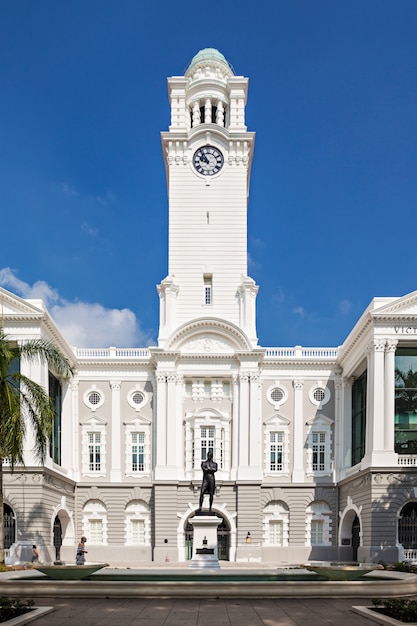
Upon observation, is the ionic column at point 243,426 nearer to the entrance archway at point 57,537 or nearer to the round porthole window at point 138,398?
the round porthole window at point 138,398

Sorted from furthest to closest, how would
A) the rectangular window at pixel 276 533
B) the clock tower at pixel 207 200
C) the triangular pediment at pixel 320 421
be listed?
the clock tower at pixel 207 200
the triangular pediment at pixel 320 421
the rectangular window at pixel 276 533

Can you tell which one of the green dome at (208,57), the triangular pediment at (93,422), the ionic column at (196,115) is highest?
the green dome at (208,57)

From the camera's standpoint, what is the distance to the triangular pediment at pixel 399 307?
40.9m

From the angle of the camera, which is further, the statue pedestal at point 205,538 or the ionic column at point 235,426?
the ionic column at point 235,426

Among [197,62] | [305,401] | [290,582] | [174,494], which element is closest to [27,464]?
[174,494]

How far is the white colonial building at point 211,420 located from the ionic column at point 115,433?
10 cm

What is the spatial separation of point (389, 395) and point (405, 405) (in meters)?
1.90

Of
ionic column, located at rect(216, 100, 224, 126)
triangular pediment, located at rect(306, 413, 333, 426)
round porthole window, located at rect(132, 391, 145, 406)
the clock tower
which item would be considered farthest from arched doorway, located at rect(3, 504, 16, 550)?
ionic column, located at rect(216, 100, 224, 126)

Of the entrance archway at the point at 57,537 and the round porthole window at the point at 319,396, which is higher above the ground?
the round porthole window at the point at 319,396

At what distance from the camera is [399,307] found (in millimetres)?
41406

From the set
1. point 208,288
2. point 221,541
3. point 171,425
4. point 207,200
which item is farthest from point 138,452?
point 207,200

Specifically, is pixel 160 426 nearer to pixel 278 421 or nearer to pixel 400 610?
pixel 278 421

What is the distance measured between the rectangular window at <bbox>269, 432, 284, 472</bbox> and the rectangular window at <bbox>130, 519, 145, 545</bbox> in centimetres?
975

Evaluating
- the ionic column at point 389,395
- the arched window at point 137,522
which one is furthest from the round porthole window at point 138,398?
the ionic column at point 389,395
